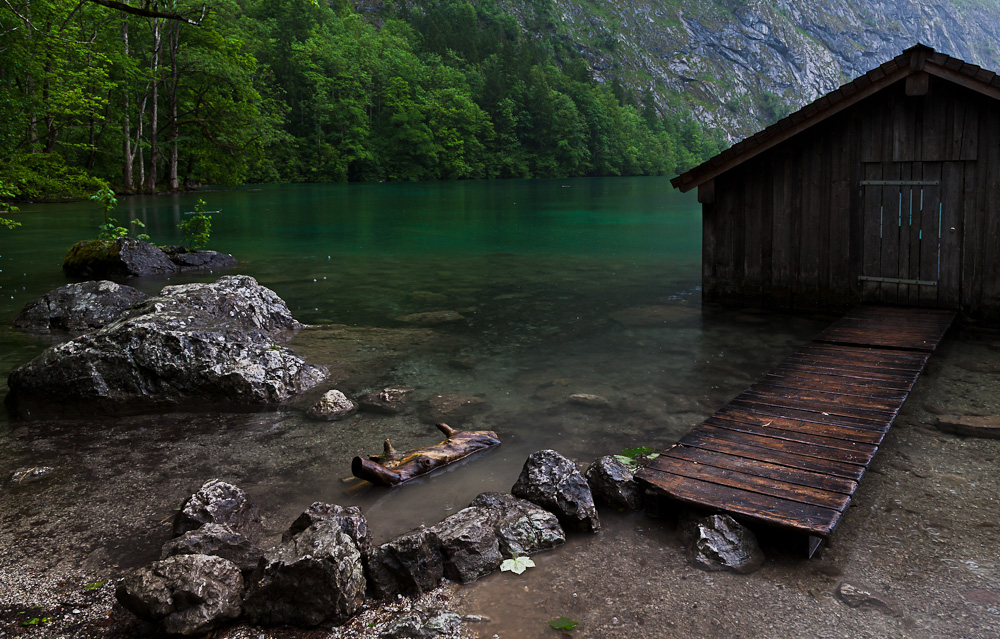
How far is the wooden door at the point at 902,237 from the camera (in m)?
9.78

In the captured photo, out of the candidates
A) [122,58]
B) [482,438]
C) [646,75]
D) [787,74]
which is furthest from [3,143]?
[787,74]

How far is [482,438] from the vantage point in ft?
20.8

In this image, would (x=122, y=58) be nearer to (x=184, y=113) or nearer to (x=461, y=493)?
(x=184, y=113)

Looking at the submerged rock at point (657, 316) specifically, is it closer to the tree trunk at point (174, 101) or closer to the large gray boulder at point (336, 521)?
the large gray boulder at point (336, 521)

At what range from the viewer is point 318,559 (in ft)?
12.5

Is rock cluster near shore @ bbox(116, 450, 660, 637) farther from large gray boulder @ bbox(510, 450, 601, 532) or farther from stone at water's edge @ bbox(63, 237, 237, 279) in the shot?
stone at water's edge @ bbox(63, 237, 237, 279)

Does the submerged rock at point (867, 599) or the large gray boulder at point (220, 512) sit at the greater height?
the large gray boulder at point (220, 512)

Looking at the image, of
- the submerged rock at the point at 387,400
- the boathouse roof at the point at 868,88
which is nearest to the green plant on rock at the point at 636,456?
the submerged rock at the point at 387,400

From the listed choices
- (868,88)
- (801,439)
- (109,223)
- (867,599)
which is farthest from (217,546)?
(109,223)

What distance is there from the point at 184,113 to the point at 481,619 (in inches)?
2017

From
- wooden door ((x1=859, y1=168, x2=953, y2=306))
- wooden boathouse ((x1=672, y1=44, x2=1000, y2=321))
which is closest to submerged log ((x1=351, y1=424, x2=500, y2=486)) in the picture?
wooden boathouse ((x1=672, y1=44, x2=1000, y2=321))

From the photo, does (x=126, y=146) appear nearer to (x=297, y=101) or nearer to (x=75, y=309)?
(x=297, y=101)

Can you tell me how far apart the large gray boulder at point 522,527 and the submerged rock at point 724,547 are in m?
0.83

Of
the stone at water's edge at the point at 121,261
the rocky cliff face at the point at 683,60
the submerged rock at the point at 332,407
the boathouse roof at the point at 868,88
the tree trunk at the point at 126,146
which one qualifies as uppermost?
the rocky cliff face at the point at 683,60
